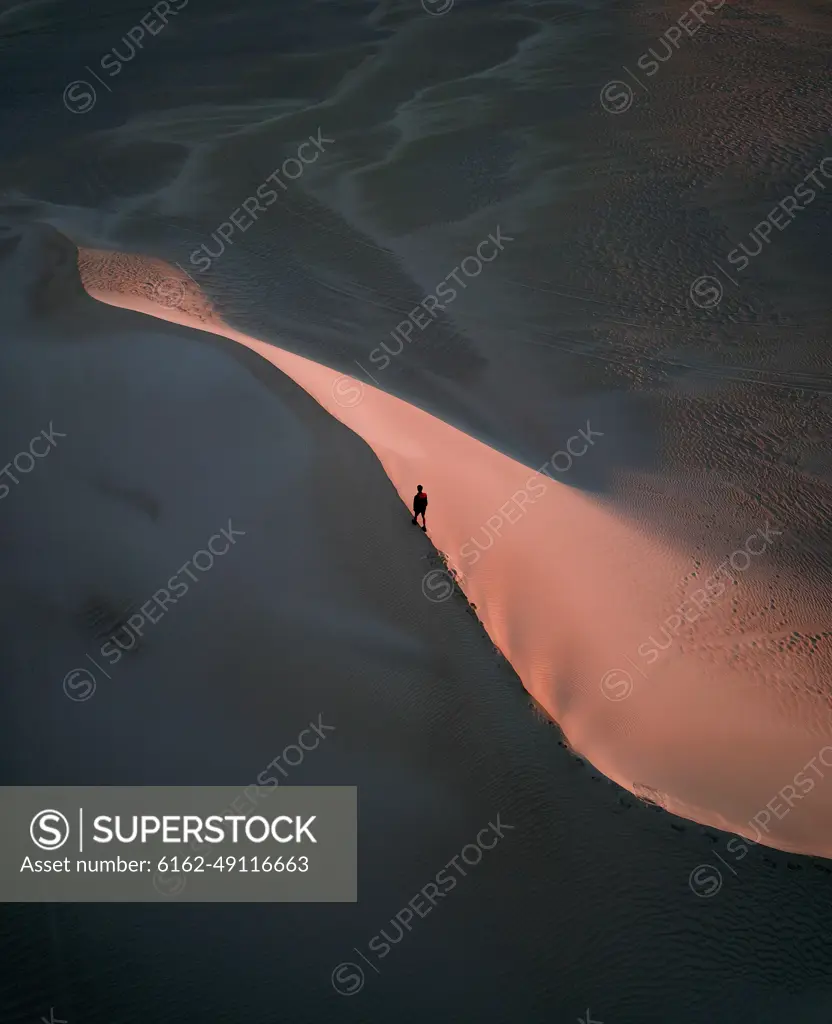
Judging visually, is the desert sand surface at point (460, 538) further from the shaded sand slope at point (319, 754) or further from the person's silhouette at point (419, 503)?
the person's silhouette at point (419, 503)

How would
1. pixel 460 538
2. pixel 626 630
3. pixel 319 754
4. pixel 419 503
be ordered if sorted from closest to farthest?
pixel 319 754 → pixel 626 630 → pixel 419 503 → pixel 460 538

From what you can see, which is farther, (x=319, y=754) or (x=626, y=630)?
(x=626, y=630)

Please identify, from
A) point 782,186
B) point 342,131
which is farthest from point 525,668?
point 342,131

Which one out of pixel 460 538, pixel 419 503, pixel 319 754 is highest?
pixel 419 503

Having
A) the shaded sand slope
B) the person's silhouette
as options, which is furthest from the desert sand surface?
the person's silhouette

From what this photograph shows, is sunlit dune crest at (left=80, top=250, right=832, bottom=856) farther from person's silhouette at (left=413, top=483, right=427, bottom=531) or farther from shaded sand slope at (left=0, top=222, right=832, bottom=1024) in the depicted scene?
shaded sand slope at (left=0, top=222, right=832, bottom=1024)

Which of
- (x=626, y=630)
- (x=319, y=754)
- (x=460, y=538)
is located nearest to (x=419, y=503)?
(x=460, y=538)

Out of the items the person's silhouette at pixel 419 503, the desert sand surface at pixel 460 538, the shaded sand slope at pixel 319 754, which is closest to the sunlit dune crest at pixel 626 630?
the desert sand surface at pixel 460 538

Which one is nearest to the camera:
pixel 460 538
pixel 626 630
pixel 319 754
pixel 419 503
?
pixel 319 754

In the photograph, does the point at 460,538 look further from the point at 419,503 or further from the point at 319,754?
the point at 319,754

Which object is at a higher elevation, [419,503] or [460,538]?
[419,503]
